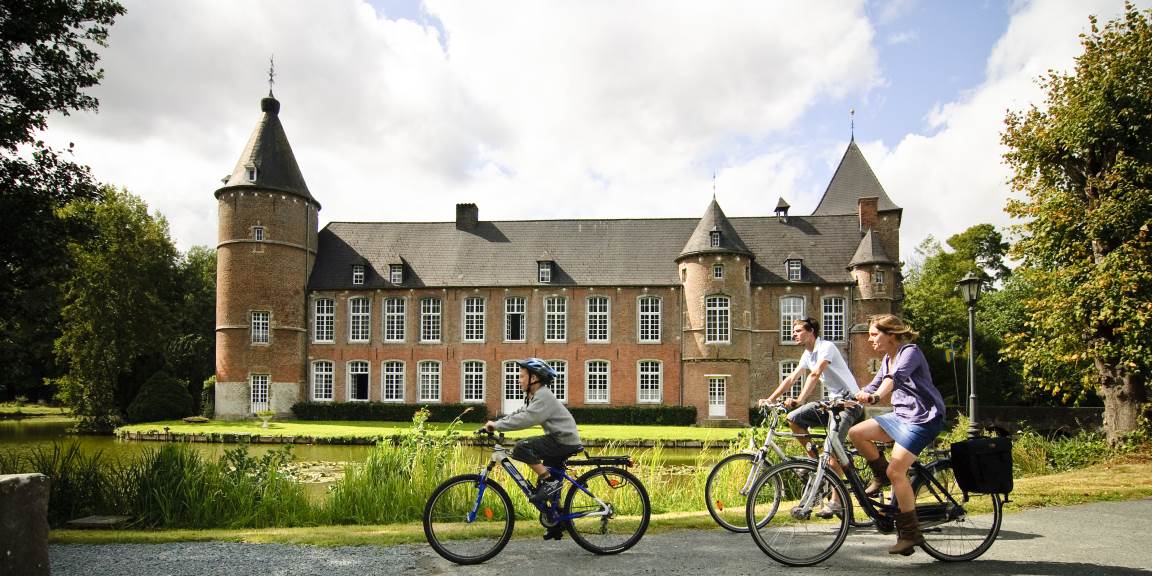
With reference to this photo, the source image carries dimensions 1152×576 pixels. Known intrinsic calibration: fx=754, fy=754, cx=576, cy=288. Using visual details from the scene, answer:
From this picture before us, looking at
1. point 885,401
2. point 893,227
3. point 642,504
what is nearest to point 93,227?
point 642,504

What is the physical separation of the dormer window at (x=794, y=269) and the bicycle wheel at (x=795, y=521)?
1042 inches

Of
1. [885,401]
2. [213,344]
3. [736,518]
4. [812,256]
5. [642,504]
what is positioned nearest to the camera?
[885,401]

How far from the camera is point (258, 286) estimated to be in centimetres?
3083

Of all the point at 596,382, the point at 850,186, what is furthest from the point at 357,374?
the point at 850,186

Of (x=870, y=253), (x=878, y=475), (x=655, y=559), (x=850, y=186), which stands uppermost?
(x=850, y=186)

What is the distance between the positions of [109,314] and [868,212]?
32975mm

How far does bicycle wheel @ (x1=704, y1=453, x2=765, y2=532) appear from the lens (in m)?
6.02

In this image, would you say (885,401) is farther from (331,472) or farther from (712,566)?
(331,472)

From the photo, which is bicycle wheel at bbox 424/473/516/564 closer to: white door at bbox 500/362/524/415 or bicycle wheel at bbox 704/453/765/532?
bicycle wheel at bbox 704/453/765/532

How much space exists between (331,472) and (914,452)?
40.3 ft

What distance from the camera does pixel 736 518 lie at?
6.55 meters

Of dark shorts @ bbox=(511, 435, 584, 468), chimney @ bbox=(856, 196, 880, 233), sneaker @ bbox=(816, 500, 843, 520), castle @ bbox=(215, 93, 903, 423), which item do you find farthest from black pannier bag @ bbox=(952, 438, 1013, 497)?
chimney @ bbox=(856, 196, 880, 233)

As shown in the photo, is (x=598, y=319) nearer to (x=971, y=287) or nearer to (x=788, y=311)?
(x=788, y=311)

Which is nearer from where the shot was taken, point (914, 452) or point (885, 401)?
point (914, 452)
